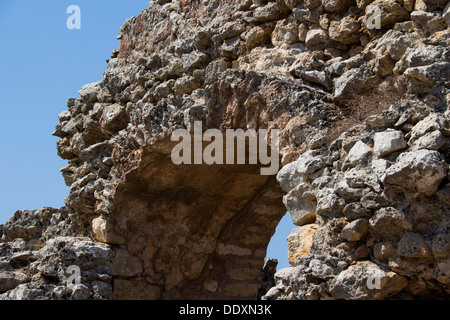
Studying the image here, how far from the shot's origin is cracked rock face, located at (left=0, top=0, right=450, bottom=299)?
3008mm

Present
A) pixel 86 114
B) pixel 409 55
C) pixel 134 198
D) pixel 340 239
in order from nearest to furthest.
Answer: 1. pixel 340 239
2. pixel 409 55
3. pixel 134 198
4. pixel 86 114

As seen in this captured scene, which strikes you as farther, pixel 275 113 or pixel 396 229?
pixel 275 113

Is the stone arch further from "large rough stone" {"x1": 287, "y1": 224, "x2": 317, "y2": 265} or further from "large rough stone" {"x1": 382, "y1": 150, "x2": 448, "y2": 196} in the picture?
"large rough stone" {"x1": 382, "y1": 150, "x2": 448, "y2": 196}

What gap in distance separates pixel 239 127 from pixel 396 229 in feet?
6.41

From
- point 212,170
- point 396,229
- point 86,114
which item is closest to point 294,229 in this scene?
point 396,229

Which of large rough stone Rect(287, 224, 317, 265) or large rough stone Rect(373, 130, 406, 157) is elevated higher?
large rough stone Rect(373, 130, 406, 157)

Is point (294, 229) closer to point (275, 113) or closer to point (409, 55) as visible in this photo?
point (275, 113)

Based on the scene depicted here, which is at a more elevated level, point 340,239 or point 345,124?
point 345,124

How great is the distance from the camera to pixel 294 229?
12.2ft
